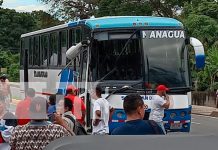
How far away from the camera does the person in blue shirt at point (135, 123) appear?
230 inches

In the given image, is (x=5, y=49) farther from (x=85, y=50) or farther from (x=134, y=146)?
(x=134, y=146)

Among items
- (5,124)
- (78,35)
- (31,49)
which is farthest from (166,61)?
(31,49)

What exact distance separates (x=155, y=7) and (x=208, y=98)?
10058mm

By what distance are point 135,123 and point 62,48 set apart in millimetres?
11807

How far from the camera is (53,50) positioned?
18.7 meters

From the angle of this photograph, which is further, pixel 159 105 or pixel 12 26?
pixel 12 26

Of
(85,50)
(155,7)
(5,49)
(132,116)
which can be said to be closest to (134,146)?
(132,116)

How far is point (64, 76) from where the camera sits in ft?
54.4

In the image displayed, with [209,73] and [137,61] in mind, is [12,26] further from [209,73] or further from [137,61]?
[137,61]

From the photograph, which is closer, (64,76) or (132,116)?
(132,116)

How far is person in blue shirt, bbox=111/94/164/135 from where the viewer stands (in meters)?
5.83

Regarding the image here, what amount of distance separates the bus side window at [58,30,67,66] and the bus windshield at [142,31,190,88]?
370 cm

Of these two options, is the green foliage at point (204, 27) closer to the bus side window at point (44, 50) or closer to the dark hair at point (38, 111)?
the bus side window at point (44, 50)

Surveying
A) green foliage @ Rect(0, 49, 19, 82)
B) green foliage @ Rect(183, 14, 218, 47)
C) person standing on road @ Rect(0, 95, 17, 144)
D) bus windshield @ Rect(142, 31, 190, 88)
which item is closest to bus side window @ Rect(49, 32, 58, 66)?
bus windshield @ Rect(142, 31, 190, 88)
